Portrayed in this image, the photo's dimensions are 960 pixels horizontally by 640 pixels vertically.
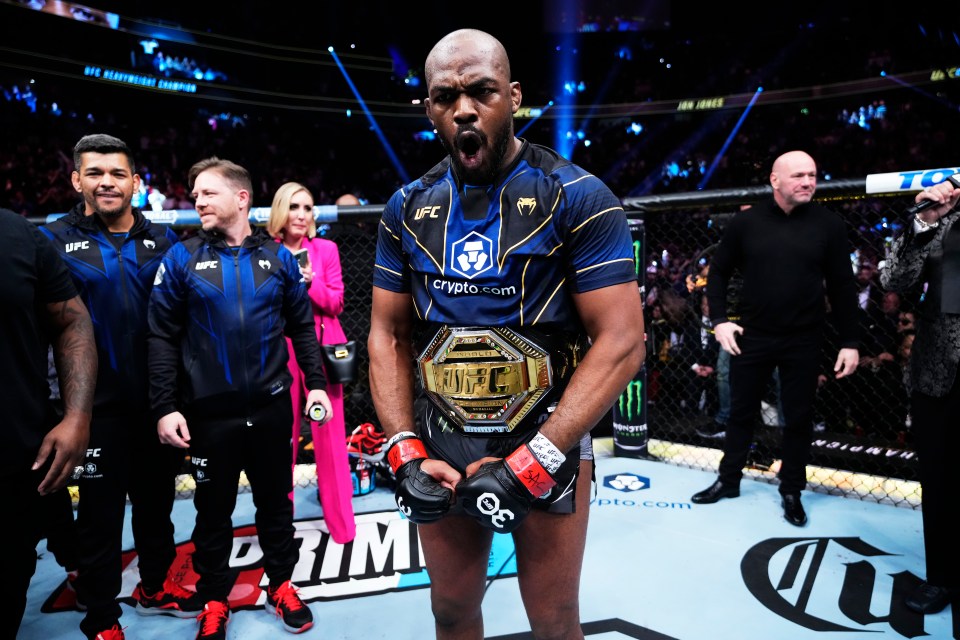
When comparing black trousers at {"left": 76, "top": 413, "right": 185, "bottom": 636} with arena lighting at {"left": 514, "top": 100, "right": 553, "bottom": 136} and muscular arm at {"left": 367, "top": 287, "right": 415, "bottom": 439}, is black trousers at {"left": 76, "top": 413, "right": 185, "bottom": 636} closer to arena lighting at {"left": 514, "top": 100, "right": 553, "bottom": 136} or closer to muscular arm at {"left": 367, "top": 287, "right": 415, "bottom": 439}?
muscular arm at {"left": 367, "top": 287, "right": 415, "bottom": 439}

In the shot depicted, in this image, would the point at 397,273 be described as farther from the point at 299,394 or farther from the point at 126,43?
the point at 126,43

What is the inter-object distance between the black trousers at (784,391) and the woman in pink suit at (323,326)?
2216 millimetres

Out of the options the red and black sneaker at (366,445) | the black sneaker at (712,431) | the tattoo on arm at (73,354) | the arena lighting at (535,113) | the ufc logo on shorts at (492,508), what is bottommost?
the black sneaker at (712,431)

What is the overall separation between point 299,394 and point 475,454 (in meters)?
1.77

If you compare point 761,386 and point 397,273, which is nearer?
point 397,273

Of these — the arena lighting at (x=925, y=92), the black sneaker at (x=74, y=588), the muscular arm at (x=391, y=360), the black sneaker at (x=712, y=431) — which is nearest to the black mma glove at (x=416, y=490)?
the muscular arm at (x=391, y=360)

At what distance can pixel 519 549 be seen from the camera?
4.74 ft

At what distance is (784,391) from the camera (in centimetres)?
305

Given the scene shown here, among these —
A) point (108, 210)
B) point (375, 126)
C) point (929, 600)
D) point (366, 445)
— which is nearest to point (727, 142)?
point (375, 126)

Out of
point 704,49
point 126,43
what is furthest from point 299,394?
point 704,49

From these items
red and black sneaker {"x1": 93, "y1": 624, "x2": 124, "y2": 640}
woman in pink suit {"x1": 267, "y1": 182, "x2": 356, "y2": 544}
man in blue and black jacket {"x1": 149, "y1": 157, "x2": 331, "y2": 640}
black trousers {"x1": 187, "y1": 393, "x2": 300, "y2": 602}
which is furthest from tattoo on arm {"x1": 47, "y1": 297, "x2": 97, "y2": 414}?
woman in pink suit {"x1": 267, "y1": 182, "x2": 356, "y2": 544}

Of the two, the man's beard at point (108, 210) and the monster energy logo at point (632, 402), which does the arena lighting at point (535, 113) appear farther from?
the man's beard at point (108, 210)

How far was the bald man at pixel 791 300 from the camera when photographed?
9.66 ft

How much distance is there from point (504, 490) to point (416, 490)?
0.20m
